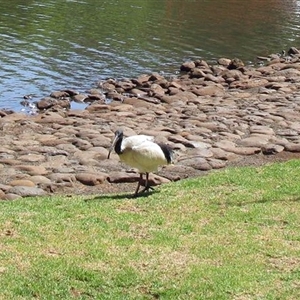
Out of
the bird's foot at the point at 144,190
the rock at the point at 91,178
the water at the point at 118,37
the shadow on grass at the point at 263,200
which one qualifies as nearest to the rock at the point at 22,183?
the rock at the point at 91,178

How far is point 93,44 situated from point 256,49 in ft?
22.4

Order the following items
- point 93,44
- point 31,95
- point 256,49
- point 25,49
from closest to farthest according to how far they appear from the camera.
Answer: point 31,95, point 25,49, point 93,44, point 256,49

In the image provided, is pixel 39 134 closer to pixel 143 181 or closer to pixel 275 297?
pixel 143 181

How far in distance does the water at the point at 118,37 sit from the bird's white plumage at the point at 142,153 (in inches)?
383

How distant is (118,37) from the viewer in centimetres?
2970

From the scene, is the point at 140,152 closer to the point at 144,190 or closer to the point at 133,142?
the point at 133,142

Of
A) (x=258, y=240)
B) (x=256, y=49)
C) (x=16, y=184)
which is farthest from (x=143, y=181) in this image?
(x=256, y=49)

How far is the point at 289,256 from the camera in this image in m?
7.32

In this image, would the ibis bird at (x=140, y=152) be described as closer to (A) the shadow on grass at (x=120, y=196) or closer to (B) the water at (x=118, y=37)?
(A) the shadow on grass at (x=120, y=196)

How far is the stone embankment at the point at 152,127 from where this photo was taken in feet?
38.8

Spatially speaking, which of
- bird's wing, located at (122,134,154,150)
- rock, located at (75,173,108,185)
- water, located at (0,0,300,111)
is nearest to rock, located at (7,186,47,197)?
rock, located at (75,173,108,185)

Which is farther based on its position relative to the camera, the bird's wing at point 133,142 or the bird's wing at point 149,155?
the bird's wing at point 133,142

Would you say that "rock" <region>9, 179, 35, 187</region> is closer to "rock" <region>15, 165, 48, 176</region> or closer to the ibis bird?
"rock" <region>15, 165, 48, 176</region>

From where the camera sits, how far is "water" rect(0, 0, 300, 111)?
76.1 ft
